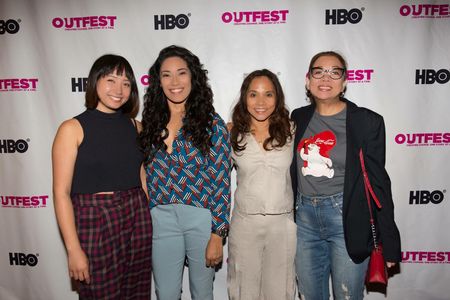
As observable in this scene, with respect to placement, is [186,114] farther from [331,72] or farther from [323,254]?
[323,254]

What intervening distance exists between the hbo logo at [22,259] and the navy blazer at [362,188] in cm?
262

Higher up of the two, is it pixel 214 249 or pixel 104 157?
pixel 104 157

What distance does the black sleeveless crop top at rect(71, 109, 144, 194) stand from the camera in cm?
170

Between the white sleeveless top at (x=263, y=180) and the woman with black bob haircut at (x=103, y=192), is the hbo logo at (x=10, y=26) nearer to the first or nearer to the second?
the woman with black bob haircut at (x=103, y=192)

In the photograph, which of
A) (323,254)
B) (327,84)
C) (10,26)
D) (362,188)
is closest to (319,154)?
(362,188)

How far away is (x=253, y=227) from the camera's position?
195cm

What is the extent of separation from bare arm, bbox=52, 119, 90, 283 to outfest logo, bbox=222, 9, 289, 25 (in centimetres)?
157

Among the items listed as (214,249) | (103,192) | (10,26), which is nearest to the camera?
(103,192)

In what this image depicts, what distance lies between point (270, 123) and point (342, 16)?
121 cm

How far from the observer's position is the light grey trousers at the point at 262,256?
195cm

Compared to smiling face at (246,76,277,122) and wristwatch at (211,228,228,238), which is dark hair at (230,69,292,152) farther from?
wristwatch at (211,228,228,238)

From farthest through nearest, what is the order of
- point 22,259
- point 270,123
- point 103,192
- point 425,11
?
point 22,259
point 425,11
point 270,123
point 103,192

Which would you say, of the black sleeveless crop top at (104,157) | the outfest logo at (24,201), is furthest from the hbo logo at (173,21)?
the outfest logo at (24,201)

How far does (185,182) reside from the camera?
1862 mm
